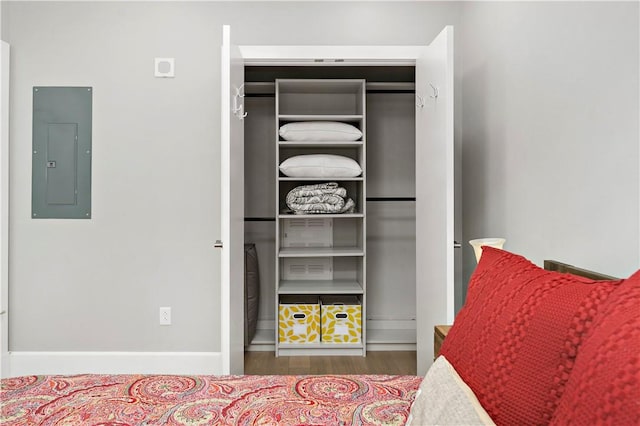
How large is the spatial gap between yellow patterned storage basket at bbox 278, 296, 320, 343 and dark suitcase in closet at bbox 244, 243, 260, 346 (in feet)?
0.75

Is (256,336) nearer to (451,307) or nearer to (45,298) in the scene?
(45,298)

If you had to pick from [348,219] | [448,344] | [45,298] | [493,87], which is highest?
[493,87]

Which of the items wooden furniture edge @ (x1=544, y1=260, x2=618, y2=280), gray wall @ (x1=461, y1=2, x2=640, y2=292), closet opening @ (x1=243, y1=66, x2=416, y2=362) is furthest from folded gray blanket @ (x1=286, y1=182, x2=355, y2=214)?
wooden furniture edge @ (x1=544, y1=260, x2=618, y2=280)

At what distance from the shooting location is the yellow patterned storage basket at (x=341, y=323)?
370 cm

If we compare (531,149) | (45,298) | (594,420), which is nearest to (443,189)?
(531,149)

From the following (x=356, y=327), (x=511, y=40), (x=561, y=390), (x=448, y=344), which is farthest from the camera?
(x=356, y=327)

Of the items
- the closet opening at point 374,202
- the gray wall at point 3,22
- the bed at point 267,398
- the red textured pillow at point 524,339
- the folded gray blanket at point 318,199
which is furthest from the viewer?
the closet opening at point 374,202

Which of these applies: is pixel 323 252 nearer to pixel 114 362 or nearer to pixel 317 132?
pixel 317 132

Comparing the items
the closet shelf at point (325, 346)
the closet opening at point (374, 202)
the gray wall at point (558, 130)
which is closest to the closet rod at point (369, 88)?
the closet opening at point (374, 202)

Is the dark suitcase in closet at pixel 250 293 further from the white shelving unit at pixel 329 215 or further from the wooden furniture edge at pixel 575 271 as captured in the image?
the wooden furniture edge at pixel 575 271

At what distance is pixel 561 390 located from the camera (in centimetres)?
73

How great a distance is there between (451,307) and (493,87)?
3.77 feet

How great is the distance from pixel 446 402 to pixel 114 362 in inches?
114

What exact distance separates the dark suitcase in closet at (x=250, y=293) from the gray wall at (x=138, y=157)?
1.74 ft
